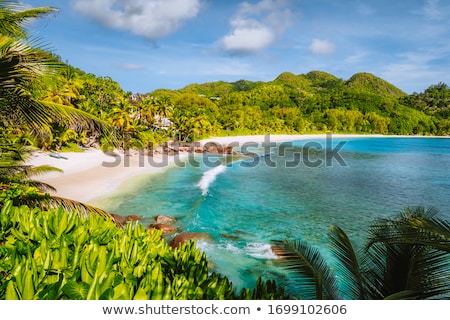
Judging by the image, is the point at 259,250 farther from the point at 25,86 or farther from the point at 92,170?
the point at 92,170

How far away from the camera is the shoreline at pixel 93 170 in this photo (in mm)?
17531

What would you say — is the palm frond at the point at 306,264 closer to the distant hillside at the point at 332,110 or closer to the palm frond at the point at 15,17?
the palm frond at the point at 15,17

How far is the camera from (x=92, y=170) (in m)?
23.3

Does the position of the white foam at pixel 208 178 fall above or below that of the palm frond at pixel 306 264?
below

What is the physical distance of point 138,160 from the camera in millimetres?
31297

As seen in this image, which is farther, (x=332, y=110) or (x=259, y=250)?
(x=332, y=110)

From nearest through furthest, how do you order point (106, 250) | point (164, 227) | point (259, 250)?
point (106, 250)
point (259, 250)
point (164, 227)

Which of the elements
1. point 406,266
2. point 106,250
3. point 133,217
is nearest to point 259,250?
point 133,217

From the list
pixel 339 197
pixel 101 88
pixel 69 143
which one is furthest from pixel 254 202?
pixel 101 88

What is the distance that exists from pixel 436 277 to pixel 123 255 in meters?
3.68

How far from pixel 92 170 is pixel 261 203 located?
13654 millimetres

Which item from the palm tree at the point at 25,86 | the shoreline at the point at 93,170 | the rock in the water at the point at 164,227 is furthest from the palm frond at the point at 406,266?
the shoreline at the point at 93,170

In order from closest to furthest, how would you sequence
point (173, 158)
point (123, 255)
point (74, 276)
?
point (74, 276), point (123, 255), point (173, 158)

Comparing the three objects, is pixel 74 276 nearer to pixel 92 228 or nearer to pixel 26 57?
pixel 92 228
